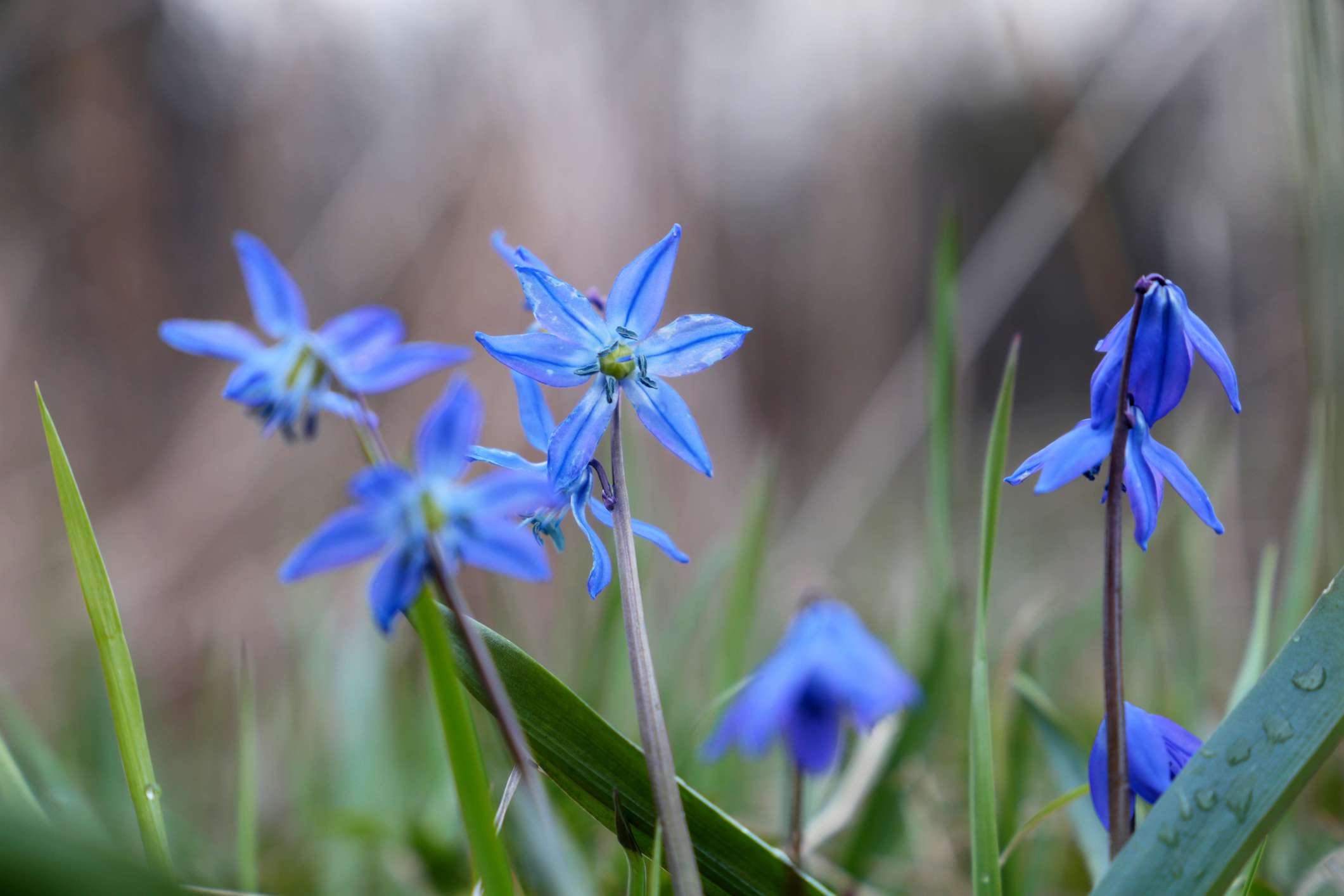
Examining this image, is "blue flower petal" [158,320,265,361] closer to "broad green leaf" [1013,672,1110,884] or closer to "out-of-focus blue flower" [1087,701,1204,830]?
"out-of-focus blue flower" [1087,701,1204,830]

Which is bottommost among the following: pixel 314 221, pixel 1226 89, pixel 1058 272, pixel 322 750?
pixel 322 750

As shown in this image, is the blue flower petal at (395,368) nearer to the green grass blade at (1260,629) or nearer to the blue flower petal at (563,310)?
the blue flower petal at (563,310)

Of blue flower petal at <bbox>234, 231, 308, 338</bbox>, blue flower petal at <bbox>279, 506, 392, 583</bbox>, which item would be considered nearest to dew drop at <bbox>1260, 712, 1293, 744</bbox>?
blue flower petal at <bbox>279, 506, 392, 583</bbox>

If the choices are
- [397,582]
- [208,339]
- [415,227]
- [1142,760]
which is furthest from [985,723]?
[415,227]

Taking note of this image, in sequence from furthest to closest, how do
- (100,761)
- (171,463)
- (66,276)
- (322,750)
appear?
(66,276), (171,463), (322,750), (100,761)

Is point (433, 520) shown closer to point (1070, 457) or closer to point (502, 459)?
point (502, 459)

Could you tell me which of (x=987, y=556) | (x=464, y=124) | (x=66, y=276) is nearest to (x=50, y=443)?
(x=987, y=556)

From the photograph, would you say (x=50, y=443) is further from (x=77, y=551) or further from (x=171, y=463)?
(x=171, y=463)
